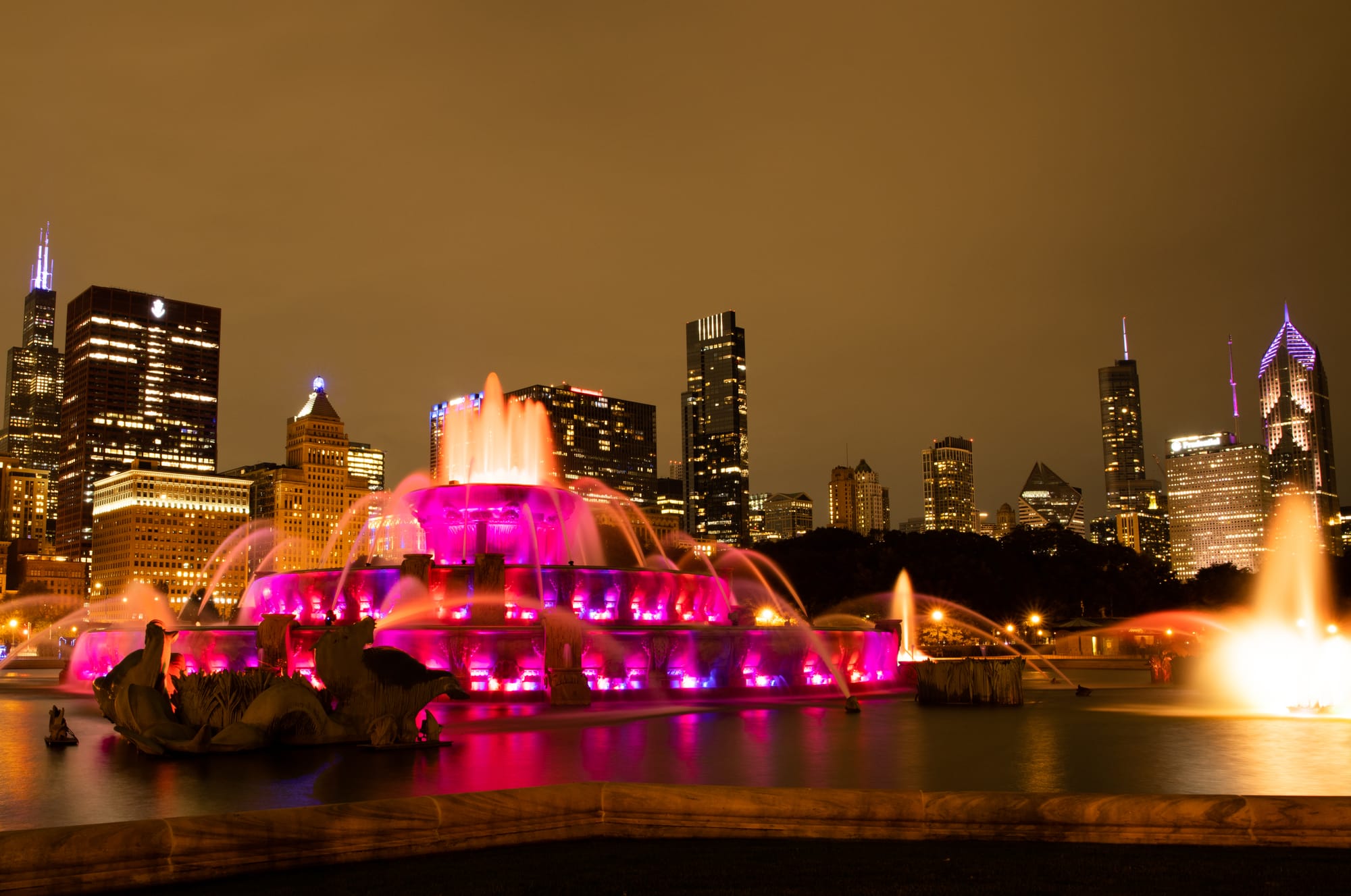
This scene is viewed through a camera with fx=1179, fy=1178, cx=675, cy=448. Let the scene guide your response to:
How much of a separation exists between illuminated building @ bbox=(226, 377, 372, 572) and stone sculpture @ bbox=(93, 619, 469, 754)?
561ft

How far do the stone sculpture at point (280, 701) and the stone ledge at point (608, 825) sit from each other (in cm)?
975

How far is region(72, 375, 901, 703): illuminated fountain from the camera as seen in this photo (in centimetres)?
2983

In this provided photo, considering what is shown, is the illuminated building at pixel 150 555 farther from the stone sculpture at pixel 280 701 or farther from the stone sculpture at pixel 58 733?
the stone sculpture at pixel 280 701

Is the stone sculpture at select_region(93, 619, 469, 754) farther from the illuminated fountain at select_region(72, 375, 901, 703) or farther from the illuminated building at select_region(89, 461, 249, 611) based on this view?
the illuminated building at select_region(89, 461, 249, 611)

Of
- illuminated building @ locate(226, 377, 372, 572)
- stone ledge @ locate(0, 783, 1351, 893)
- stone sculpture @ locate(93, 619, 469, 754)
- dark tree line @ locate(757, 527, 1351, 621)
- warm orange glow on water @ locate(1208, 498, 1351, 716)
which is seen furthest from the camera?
illuminated building @ locate(226, 377, 372, 572)

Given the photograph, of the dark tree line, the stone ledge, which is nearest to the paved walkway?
the stone ledge

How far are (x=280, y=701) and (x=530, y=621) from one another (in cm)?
1416

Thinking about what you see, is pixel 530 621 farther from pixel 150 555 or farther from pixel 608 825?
pixel 150 555

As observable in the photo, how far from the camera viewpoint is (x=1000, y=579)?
81.8 metres

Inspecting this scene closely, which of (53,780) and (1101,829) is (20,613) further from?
(1101,829)

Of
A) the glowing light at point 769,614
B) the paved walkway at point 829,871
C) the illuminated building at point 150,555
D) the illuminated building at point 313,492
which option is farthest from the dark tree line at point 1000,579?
the illuminated building at point 150,555

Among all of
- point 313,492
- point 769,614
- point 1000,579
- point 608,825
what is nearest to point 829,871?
point 608,825

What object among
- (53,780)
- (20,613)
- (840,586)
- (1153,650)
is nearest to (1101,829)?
(53,780)

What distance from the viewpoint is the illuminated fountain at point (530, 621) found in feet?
97.9
